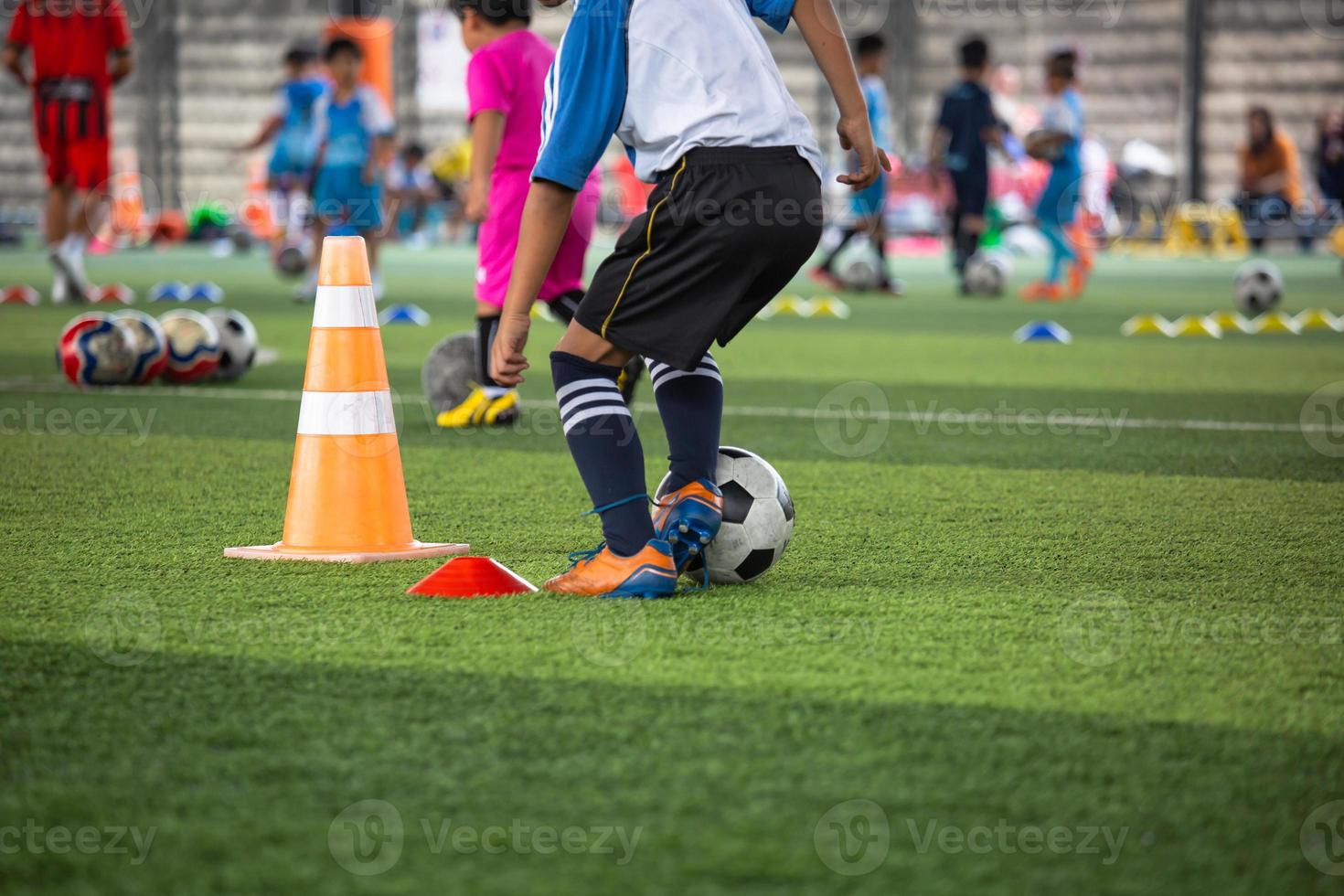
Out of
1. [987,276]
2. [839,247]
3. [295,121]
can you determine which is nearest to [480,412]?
[839,247]

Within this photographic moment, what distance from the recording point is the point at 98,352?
7270mm

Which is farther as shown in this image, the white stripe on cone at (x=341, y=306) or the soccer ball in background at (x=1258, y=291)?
the soccer ball in background at (x=1258, y=291)

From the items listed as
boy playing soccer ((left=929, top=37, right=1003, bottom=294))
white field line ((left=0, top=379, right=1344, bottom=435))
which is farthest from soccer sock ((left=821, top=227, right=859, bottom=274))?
white field line ((left=0, top=379, right=1344, bottom=435))

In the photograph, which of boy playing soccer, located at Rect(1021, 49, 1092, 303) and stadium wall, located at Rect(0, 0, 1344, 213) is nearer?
boy playing soccer, located at Rect(1021, 49, 1092, 303)

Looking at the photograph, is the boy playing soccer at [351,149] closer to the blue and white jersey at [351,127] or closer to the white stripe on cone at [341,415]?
the blue and white jersey at [351,127]

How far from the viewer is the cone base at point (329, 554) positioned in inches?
148

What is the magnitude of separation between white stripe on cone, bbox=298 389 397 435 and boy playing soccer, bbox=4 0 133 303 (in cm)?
898

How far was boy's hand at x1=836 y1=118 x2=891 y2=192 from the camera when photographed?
357 cm

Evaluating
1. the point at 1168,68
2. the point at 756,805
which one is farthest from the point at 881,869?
the point at 1168,68

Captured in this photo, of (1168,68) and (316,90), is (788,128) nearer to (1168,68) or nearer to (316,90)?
(316,90)

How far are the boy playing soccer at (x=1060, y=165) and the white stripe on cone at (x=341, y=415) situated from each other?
1113cm

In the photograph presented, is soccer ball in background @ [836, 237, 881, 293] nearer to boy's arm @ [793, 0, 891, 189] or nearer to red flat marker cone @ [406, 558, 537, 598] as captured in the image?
boy's arm @ [793, 0, 891, 189]

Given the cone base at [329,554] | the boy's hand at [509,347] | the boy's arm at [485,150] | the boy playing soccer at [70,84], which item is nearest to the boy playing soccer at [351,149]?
the boy playing soccer at [70,84]

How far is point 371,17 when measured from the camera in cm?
3556
